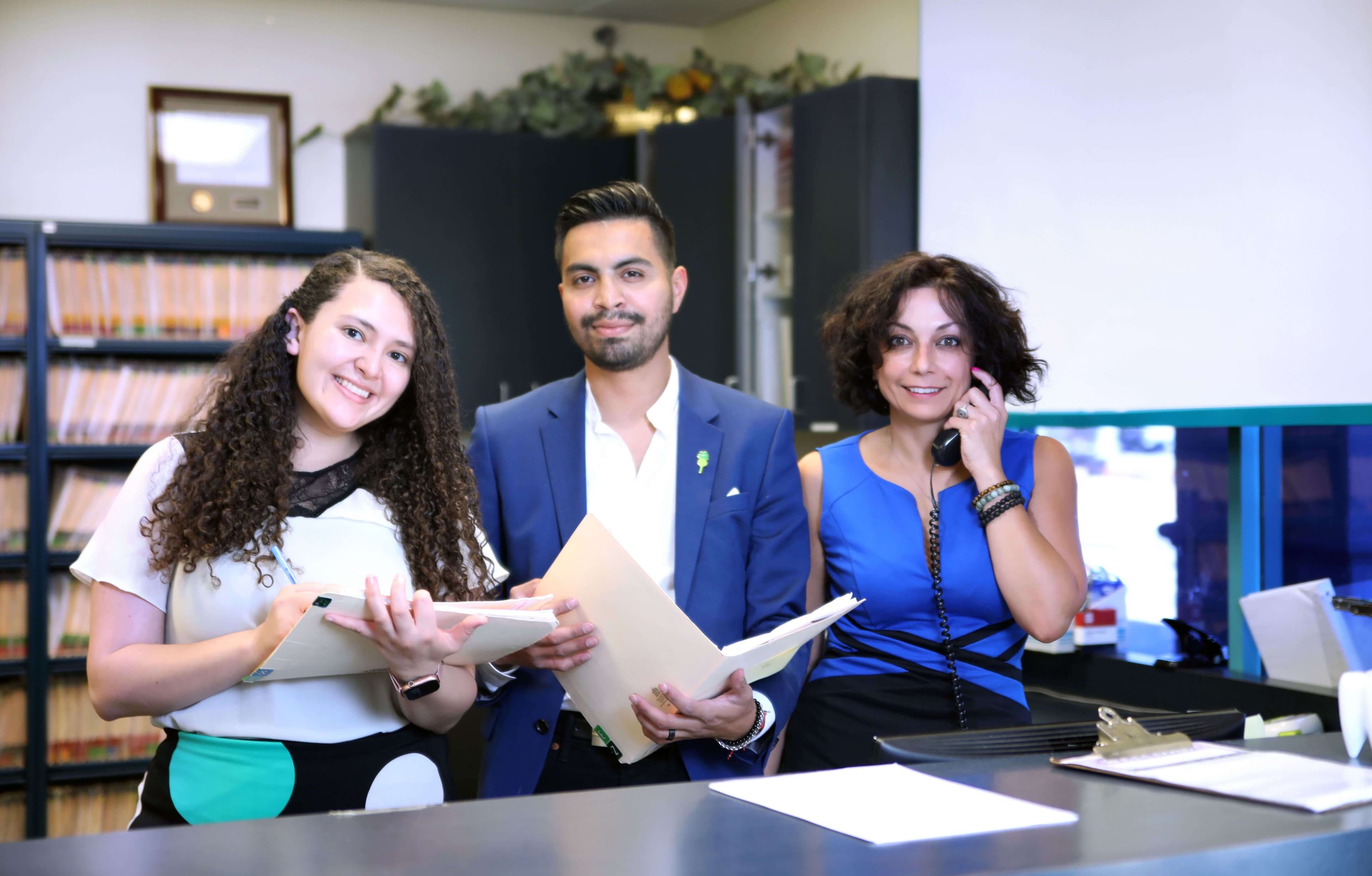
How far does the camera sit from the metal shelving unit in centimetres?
413

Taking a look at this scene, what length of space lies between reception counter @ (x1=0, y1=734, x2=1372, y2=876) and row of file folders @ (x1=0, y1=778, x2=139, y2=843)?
338 centimetres

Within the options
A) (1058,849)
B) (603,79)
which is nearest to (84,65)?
(603,79)

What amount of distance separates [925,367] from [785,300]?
2373 millimetres

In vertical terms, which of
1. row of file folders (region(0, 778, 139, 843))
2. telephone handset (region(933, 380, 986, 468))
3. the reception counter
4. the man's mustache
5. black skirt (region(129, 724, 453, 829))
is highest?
Answer: the man's mustache

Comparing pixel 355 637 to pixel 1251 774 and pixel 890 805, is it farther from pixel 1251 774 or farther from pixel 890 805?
pixel 1251 774

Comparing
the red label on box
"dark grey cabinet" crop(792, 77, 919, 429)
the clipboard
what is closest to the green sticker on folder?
the clipboard

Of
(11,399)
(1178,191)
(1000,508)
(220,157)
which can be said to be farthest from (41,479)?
(1178,191)

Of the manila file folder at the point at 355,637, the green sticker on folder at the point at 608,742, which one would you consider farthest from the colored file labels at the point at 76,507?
the manila file folder at the point at 355,637

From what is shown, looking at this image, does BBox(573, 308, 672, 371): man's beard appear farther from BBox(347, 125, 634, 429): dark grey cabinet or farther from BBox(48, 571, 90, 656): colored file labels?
BBox(48, 571, 90, 656): colored file labels

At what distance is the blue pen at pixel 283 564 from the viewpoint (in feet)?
5.31

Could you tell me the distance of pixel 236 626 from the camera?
162cm

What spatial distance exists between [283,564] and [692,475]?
702 mm

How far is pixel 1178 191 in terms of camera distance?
2686 millimetres

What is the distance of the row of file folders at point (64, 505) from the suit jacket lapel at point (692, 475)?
113 inches
